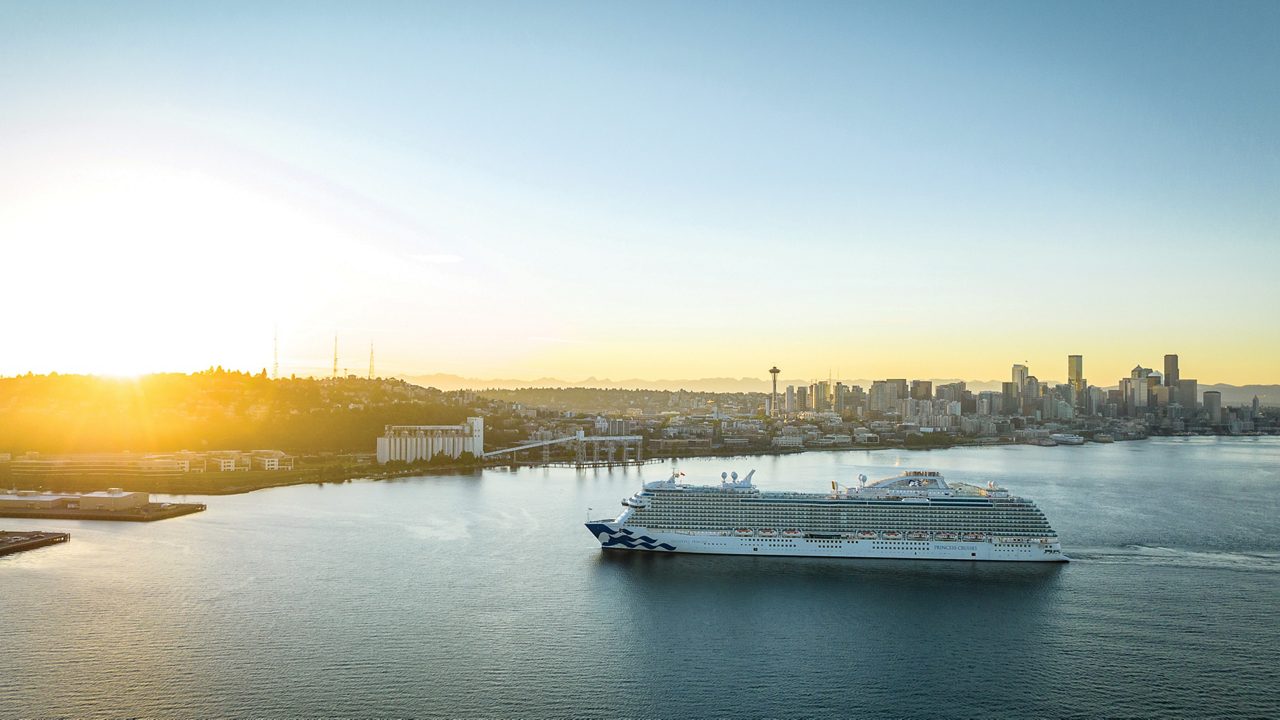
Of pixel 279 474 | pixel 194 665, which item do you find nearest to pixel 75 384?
pixel 279 474

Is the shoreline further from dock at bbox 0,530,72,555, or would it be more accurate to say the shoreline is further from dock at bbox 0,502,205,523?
dock at bbox 0,530,72,555

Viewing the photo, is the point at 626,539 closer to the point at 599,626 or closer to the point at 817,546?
the point at 817,546

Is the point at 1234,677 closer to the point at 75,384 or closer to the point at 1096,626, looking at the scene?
the point at 1096,626

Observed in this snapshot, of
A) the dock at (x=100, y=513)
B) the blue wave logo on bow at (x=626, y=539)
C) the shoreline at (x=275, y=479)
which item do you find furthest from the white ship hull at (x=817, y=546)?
the shoreline at (x=275, y=479)

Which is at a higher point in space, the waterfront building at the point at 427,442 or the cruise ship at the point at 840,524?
the waterfront building at the point at 427,442

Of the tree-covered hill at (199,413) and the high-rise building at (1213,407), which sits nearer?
the tree-covered hill at (199,413)

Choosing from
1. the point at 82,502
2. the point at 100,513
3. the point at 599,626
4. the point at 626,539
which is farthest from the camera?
the point at 82,502

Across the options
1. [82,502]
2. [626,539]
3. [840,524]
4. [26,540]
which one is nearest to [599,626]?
[626,539]

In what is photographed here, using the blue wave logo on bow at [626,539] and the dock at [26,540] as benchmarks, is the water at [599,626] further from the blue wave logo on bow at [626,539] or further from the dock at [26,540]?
the dock at [26,540]
